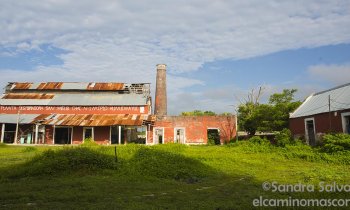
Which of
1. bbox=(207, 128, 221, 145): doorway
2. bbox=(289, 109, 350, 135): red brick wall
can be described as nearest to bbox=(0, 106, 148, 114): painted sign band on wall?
bbox=(207, 128, 221, 145): doorway

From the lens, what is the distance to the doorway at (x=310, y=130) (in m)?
23.5

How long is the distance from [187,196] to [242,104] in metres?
32.4

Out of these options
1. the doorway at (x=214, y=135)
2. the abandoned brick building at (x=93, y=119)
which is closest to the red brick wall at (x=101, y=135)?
the abandoned brick building at (x=93, y=119)

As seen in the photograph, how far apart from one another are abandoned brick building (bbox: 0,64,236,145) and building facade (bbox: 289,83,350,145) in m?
8.96

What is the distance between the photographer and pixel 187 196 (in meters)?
7.68

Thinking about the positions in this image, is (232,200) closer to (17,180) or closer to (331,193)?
(331,193)

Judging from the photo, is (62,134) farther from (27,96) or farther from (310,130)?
(310,130)

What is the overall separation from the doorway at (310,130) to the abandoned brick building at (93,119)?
1026 cm

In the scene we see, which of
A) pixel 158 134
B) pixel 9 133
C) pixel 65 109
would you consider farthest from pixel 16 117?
pixel 158 134

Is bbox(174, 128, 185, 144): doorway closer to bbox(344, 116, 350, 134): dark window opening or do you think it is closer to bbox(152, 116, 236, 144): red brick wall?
bbox(152, 116, 236, 144): red brick wall

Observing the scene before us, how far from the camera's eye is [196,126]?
33.4 meters

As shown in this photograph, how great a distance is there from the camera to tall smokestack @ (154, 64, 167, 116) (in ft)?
123

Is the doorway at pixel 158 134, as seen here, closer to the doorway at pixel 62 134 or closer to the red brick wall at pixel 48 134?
the doorway at pixel 62 134

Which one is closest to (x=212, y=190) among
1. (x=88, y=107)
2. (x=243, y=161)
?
(x=243, y=161)
